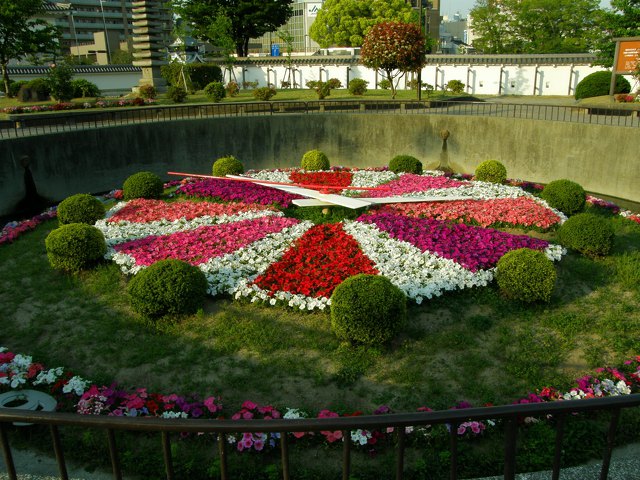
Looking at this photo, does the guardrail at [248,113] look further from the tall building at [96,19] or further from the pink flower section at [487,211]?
Result: the tall building at [96,19]

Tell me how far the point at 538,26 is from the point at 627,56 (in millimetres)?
A: 32202

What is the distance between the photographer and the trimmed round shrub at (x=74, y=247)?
1145 cm

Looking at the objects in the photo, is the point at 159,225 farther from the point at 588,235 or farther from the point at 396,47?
the point at 396,47

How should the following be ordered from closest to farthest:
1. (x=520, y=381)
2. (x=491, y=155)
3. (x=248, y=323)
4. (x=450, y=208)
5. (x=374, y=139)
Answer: (x=520, y=381) < (x=248, y=323) < (x=450, y=208) < (x=491, y=155) < (x=374, y=139)

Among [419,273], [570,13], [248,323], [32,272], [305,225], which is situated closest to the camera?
[248,323]

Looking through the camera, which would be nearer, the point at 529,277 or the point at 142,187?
the point at 529,277

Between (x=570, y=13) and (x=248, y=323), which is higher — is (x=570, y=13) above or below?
Answer: above

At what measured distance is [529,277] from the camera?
9797 mm

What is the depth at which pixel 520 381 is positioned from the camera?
26.4 feet

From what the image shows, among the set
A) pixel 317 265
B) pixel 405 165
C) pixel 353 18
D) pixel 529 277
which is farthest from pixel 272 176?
pixel 353 18

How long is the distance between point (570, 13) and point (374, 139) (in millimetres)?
37963

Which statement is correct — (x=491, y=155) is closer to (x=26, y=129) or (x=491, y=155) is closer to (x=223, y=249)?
(x=223, y=249)

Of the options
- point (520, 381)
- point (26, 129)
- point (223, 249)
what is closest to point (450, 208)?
point (223, 249)

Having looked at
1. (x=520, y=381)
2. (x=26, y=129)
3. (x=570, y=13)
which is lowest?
(x=520, y=381)
